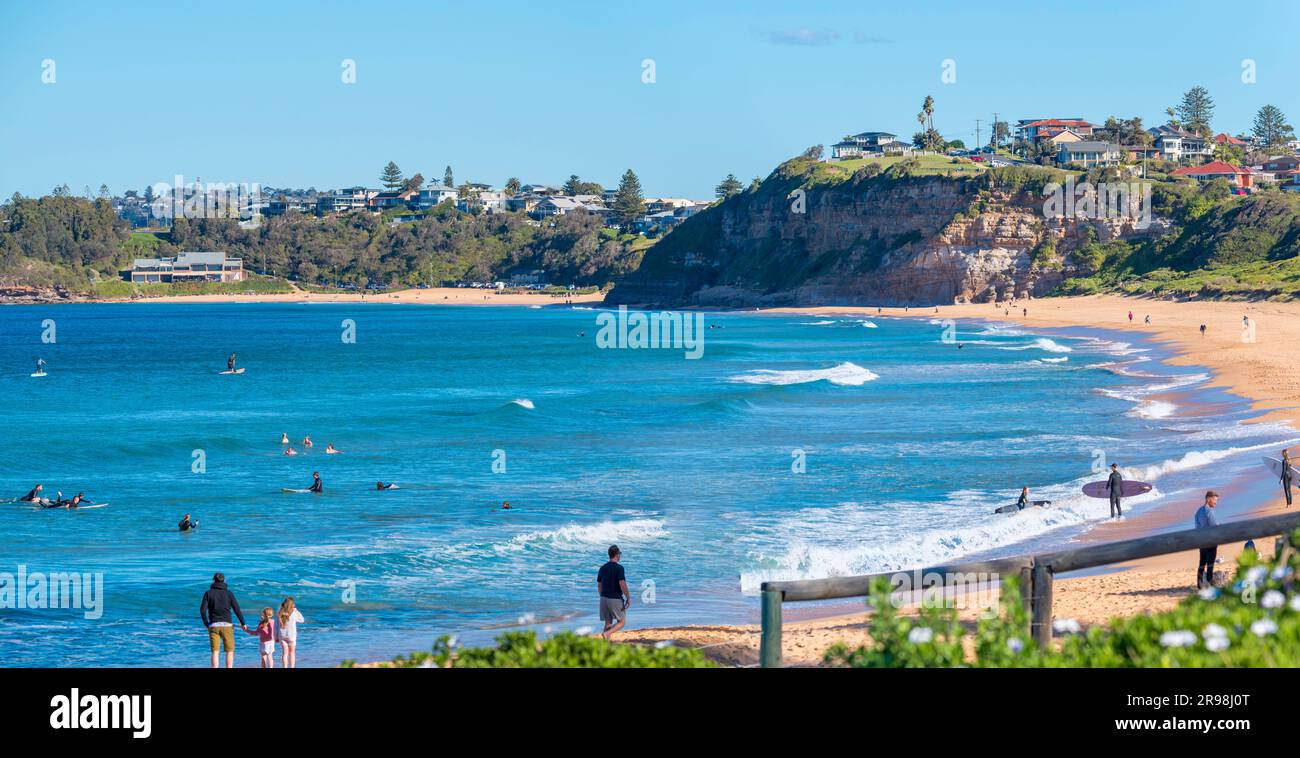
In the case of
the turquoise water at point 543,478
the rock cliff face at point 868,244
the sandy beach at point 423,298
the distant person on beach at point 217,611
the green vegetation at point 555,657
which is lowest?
the turquoise water at point 543,478

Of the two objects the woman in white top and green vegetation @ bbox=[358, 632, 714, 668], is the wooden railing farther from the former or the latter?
the woman in white top

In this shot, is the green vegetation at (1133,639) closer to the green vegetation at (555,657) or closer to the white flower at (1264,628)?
the white flower at (1264,628)

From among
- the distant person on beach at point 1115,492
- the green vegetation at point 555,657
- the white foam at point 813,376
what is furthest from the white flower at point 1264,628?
the white foam at point 813,376

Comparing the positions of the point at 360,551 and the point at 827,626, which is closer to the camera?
the point at 827,626

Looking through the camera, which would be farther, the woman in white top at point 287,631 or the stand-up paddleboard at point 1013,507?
the stand-up paddleboard at point 1013,507

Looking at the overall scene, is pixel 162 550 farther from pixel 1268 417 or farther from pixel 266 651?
pixel 1268 417

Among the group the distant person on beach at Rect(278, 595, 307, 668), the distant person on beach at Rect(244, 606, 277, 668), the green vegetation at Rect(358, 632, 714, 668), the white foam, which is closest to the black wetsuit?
the distant person on beach at Rect(278, 595, 307, 668)

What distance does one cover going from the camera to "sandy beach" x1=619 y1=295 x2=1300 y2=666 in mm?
13453

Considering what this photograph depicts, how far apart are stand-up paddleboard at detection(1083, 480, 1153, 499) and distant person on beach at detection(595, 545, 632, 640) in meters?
12.2

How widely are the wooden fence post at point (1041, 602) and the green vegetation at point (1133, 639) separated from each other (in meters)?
1.53

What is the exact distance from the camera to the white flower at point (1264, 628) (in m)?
5.31
